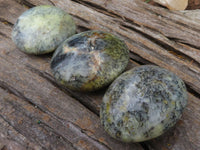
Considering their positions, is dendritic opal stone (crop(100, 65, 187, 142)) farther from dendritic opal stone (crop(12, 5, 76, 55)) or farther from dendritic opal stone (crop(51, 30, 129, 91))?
dendritic opal stone (crop(12, 5, 76, 55))

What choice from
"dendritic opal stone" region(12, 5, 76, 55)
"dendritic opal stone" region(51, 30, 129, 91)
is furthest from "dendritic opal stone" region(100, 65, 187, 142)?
"dendritic opal stone" region(12, 5, 76, 55)

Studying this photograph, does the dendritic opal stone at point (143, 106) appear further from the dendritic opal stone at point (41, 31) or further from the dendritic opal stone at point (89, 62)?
the dendritic opal stone at point (41, 31)

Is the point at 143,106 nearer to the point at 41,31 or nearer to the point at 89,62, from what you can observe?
the point at 89,62

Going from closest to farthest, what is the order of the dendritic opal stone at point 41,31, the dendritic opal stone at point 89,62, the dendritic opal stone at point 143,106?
1. the dendritic opal stone at point 143,106
2. the dendritic opal stone at point 89,62
3. the dendritic opal stone at point 41,31

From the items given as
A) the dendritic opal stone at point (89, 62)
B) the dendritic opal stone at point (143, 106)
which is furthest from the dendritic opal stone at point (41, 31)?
the dendritic opal stone at point (143, 106)

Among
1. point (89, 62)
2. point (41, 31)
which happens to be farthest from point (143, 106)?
point (41, 31)

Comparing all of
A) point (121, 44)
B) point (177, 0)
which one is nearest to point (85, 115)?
point (121, 44)

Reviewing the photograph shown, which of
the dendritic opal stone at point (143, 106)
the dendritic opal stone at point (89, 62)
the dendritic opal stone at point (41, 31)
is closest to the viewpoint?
the dendritic opal stone at point (143, 106)
